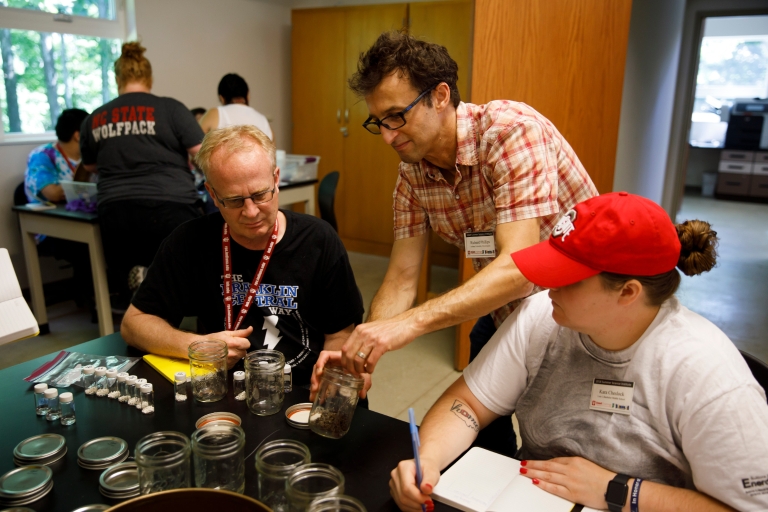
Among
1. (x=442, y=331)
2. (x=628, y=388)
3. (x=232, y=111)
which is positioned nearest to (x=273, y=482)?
(x=628, y=388)

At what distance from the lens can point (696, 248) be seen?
1109mm

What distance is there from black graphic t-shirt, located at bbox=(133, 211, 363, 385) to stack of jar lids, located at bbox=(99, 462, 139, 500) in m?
0.65

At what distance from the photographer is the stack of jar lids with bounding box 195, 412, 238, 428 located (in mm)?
1245

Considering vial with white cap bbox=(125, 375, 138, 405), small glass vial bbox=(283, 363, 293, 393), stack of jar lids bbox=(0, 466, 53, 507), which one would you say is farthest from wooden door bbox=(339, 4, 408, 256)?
stack of jar lids bbox=(0, 466, 53, 507)

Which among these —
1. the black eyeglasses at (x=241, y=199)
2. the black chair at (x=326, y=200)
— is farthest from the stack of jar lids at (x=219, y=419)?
the black chair at (x=326, y=200)

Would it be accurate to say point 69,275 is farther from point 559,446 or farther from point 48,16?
point 559,446

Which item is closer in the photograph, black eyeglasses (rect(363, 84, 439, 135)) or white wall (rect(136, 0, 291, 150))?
black eyeglasses (rect(363, 84, 439, 135))

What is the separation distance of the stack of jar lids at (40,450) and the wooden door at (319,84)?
197 inches

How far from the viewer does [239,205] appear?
63.6 inches

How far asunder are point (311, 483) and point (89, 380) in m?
0.76

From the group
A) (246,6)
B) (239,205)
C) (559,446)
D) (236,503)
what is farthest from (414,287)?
(246,6)

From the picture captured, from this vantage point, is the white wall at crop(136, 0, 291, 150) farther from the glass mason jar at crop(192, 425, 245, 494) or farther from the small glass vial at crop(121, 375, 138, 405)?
the glass mason jar at crop(192, 425, 245, 494)

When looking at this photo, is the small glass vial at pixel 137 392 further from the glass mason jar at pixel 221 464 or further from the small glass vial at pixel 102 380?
the glass mason jar at pixel 221 464

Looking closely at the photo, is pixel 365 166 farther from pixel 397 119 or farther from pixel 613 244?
pixel 613 244
